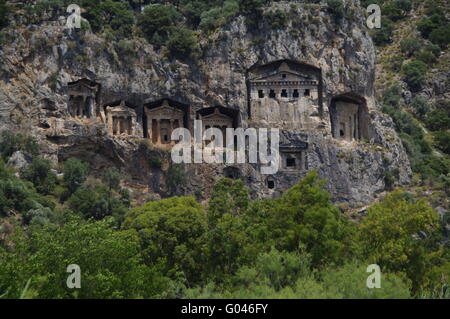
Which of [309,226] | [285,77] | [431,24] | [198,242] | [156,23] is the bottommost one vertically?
[198,242]

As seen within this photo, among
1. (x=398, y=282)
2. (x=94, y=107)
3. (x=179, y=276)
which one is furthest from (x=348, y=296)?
(x=94, y=107)

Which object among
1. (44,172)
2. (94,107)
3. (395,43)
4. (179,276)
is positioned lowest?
(179,276)

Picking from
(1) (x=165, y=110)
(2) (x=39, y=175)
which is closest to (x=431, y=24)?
(1) (x=165, y=110)

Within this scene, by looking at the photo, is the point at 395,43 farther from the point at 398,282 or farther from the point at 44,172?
the point at 398,282

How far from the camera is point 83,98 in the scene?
265 feet

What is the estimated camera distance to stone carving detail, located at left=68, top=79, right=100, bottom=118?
263ft

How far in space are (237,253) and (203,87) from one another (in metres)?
34.9

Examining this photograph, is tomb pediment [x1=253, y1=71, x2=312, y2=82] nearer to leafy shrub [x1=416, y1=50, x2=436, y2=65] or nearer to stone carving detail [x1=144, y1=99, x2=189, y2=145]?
stone carving detail [x1=144, y1=99, x2=189, y2=145]

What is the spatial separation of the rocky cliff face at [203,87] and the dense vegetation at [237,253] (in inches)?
757

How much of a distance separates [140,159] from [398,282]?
138ft

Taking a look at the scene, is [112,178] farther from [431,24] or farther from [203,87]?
[431,24]

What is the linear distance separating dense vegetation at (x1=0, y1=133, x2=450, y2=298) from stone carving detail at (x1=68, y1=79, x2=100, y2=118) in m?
22.0

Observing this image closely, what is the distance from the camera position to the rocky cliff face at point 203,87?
78312mm

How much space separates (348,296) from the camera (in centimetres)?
3978
